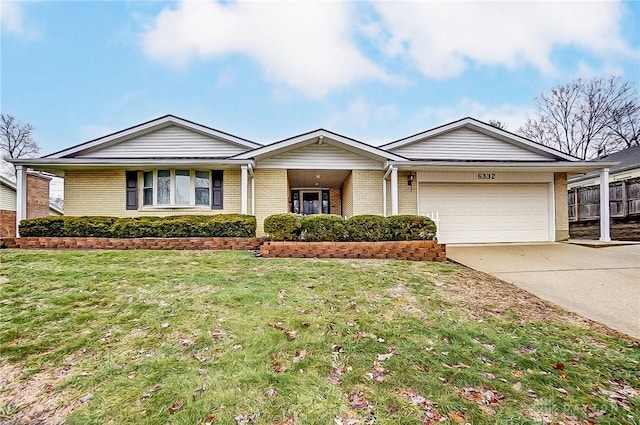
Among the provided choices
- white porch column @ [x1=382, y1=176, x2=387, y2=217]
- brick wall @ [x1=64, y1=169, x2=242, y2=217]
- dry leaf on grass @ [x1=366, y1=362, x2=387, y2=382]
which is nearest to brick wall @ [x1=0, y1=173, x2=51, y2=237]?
Answer: brick wall @ [x1=64, y1=169, x2=242, y2=217]

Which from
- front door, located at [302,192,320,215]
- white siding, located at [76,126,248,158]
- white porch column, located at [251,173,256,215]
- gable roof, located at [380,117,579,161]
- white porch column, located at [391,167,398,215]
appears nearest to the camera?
white porch column, located at [391,167,398,215]

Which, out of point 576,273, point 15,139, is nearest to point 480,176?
point 576,273

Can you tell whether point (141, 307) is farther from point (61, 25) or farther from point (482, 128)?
point (482, 128)

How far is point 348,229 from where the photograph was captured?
8.80m

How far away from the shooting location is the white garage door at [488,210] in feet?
39.9

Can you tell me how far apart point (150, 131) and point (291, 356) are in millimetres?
12185

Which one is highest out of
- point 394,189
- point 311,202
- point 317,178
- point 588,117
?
point 588,117

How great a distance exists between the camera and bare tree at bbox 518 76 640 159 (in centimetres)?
2514

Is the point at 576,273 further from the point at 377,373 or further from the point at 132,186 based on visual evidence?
the point at 132,186

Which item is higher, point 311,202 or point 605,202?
point 311,202

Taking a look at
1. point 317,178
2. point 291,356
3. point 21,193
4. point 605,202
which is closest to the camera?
point 291,356

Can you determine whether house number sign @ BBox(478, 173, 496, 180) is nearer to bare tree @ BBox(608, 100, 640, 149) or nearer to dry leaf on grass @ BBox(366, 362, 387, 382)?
dry leaf on grass @ BBox(366, 362, 387, 382)

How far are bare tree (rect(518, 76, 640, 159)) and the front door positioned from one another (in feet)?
85.7

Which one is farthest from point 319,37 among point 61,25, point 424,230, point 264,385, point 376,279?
point 264,385
